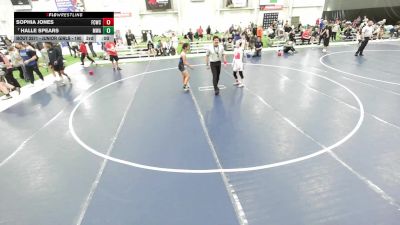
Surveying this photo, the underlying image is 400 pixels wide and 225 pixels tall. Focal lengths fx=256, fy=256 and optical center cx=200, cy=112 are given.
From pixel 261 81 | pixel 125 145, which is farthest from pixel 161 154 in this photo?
pixel 261 81

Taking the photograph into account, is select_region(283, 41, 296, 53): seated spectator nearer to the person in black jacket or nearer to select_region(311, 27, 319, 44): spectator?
select_region(311, 27, 319, 44): spectator

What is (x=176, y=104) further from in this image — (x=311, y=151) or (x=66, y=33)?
(x=66, y=33)

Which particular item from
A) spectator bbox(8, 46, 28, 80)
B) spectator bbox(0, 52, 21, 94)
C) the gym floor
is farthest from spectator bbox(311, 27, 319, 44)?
spectator bbox(0, 52, 21, 94)

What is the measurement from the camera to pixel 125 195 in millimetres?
4879

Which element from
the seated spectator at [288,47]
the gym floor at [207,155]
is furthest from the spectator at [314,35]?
the gym floor at [207,155]

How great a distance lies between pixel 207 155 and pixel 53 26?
31.3 feet

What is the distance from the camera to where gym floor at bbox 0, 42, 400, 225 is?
4.43 metres

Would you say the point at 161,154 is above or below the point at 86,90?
below

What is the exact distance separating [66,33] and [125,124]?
240 inches

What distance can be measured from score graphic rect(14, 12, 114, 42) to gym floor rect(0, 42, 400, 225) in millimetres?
2488

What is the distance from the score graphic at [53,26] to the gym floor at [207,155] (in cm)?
249

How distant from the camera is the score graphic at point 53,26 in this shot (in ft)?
36.5

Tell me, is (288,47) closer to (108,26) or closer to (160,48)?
(160,48)

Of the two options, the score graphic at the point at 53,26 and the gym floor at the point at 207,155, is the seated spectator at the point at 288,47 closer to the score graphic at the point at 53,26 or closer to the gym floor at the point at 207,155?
the gym floor at the point at 207,155
